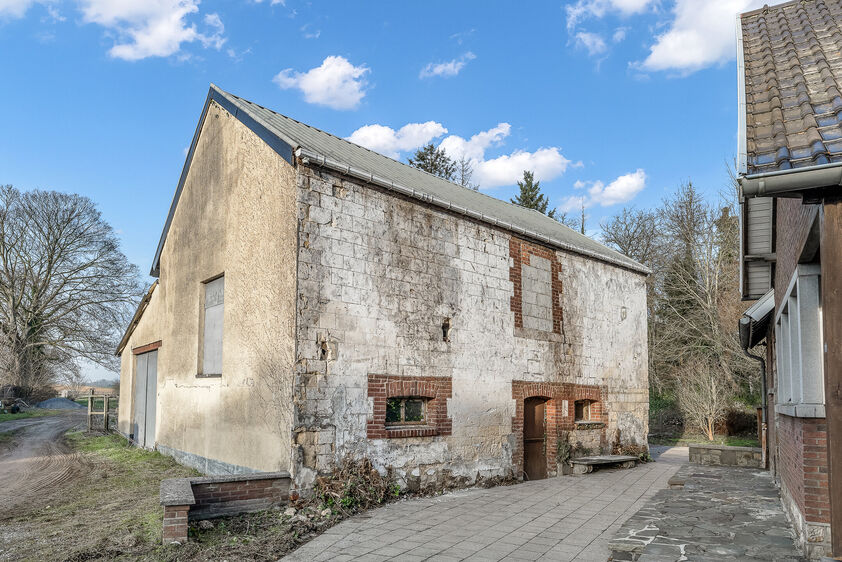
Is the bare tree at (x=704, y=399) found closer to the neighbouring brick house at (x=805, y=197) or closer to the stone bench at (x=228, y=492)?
the neighbouring brick house at (x=805, y=197)

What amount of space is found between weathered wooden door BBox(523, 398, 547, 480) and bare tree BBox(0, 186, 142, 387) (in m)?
24.8

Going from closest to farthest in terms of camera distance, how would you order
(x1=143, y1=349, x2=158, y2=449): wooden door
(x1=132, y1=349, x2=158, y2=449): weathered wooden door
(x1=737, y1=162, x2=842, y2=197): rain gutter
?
1. (x1=737, y1=162, x2=842, y2=197): rain gutter
2. (x1=143, y1=349, x2=158, y2=449): wooden door
3. (x1=132, y1=349, x2=158, y2=449): weathered wooden door

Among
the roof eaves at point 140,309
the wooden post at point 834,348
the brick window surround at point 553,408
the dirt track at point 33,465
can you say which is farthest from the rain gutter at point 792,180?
the roof eaves at point 140,309

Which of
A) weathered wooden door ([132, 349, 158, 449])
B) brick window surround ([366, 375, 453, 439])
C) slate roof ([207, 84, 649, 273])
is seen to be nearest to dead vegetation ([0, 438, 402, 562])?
brick window surround ([366, 375, 453, 439])

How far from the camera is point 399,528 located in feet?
24.9

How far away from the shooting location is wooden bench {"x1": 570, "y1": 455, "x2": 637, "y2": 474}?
1290 centimetres

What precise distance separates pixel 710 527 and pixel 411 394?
15.7 ft

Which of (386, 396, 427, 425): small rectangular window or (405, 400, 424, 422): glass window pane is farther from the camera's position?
(405, 400, 424, 422): glass window pane

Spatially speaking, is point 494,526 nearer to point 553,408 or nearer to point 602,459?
point 553,408

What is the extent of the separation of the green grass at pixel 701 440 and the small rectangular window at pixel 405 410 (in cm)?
1369

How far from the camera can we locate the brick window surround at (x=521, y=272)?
12.2 meters

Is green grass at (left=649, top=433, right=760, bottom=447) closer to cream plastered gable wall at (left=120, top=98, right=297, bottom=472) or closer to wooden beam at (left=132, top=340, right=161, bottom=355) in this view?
cream plastered gable wall at (left=120, top=98, right=297, bottom=472)

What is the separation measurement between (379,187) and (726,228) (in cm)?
2077

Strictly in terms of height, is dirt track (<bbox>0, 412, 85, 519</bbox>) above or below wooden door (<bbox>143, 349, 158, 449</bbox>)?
below
